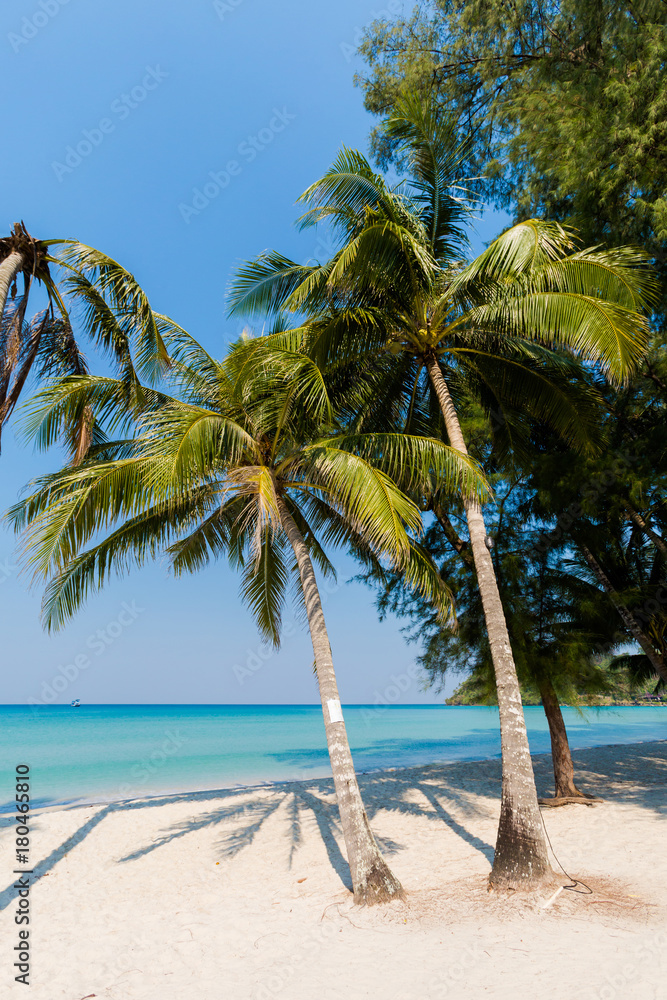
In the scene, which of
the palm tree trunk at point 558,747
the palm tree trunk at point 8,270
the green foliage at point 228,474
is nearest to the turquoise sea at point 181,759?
the palm tree trunk at point 558,747

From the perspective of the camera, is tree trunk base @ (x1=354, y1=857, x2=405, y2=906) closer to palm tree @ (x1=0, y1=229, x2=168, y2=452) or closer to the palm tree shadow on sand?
the palm tree shadow on sand

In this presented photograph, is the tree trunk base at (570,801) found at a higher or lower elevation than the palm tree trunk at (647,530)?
lower

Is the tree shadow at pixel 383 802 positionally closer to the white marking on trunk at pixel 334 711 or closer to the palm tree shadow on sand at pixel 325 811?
the palm tree shadow on sand at pixel 325 811

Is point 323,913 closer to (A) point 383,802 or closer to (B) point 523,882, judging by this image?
(B) point 523,882

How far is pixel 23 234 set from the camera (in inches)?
243

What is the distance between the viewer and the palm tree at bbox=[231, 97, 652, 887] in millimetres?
6215

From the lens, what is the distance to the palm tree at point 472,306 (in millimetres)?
6215

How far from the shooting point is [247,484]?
731 cm

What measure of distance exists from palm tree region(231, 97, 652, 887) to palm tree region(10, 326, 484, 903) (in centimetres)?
105

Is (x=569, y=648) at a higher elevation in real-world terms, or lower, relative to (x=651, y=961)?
higher

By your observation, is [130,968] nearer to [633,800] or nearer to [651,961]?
[651,961]

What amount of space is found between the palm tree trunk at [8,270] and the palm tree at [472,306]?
3116mm

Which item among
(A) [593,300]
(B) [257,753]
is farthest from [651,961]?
(B) [257,753]

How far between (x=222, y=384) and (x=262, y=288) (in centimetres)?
195
